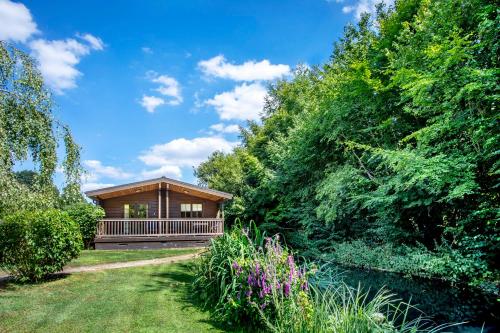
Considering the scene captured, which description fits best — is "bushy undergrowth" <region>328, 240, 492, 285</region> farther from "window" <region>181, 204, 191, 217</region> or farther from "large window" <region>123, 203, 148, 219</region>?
"large window" <region>123, 203, 148, 219</region>

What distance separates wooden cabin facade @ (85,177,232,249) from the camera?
15945 mm

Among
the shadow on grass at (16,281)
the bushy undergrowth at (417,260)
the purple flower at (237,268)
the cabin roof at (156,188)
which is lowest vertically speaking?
the bushy undergrowth at (417,260)

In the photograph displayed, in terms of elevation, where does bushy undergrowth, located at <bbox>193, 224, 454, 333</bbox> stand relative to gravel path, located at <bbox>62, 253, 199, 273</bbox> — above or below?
above

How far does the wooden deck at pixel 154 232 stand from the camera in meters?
15.7

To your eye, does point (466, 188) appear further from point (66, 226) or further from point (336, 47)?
point (336, 47)

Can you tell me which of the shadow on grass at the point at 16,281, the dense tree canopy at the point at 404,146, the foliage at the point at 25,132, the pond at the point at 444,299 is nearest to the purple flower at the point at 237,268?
the pond at the point at 444,299

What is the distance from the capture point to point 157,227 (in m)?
17.0

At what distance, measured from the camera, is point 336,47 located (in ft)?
75.7

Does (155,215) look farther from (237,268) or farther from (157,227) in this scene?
(237,268)

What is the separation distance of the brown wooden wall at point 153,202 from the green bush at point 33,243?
1161cm

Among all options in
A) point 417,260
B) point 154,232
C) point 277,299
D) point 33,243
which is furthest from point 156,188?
point 277,299

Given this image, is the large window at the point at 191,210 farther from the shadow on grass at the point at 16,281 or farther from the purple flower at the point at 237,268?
the purple flower at the point at 237,268

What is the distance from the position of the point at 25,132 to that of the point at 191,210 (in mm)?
14274

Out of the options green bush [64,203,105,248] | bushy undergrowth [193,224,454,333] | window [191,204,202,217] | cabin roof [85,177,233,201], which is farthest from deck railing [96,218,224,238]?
bushy undergrowth [193,224,454,333]
